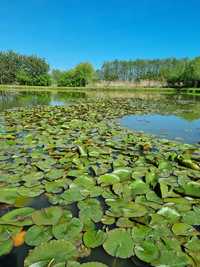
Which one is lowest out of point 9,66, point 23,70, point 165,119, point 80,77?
point 165,119

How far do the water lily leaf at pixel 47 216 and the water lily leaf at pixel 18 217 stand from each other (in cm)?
4

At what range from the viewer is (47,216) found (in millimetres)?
1488

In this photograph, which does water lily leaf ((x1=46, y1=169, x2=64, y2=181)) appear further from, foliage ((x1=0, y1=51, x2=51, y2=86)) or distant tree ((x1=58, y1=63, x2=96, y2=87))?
distant tree ((x1=58, y1=63, x2=96, y2=87))

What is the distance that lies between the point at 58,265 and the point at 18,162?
1679mm

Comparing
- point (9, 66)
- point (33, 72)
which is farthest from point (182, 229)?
Answer: point (9, 66)

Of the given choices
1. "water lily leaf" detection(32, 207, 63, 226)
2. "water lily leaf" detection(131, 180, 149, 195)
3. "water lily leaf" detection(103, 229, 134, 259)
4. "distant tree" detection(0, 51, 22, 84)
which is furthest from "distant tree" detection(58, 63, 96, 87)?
"water lily leaf" detection(103, 229, 134, 259)

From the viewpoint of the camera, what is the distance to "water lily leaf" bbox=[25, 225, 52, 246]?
50.2 inches

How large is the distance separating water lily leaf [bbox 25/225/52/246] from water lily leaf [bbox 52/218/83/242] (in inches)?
1.6

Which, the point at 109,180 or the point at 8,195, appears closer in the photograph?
the point at 8,195

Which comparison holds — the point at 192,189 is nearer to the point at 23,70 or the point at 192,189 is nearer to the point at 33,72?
the point at 23,70

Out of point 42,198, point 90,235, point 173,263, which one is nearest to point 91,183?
point 42,198

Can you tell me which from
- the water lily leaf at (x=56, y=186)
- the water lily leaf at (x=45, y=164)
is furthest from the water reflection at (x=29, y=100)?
the water lily leaf at (x=56, y=186)

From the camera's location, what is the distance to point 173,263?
113 centimetres

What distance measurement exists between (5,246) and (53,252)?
11.7 inches
